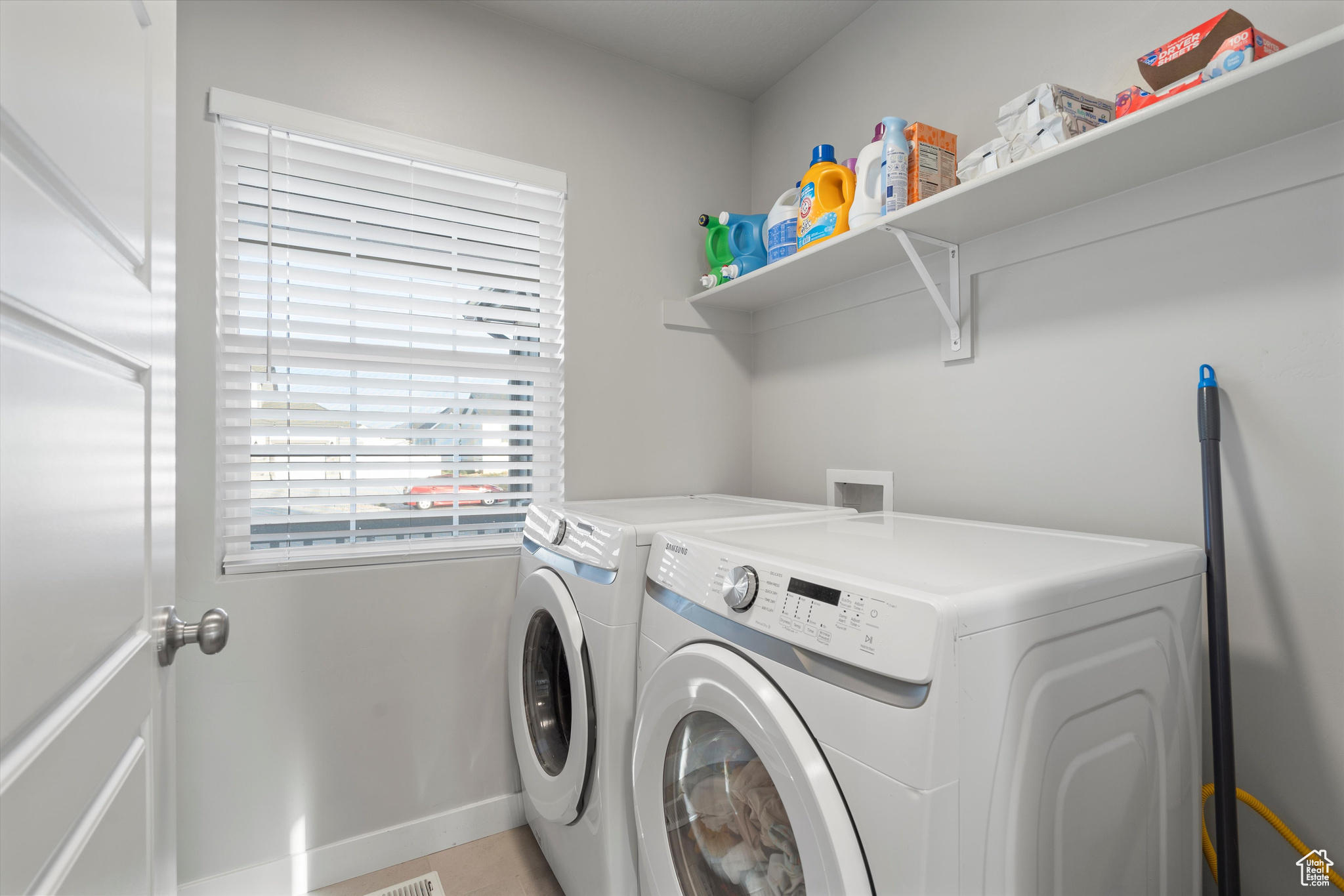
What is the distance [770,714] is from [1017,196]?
1196 millimetres

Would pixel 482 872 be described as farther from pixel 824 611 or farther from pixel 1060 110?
pixel 1060 110

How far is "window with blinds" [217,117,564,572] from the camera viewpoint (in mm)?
1617

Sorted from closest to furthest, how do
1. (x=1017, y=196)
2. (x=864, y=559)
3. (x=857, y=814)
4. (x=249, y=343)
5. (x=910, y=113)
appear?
(x=857, y=814), (x=864, y=559), (x=1017, y=196), (x=249, y=343), (x=910, y=113)

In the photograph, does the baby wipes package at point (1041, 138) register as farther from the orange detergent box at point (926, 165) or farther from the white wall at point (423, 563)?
the white wall at point (423, 563)

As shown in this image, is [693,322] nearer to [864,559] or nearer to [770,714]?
[864,559]

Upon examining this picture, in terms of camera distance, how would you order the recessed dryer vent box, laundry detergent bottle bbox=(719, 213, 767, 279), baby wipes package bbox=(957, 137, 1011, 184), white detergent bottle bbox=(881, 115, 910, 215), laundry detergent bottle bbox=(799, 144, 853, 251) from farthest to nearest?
laundry detergent bottle bbox=(719, 213, 767, 279) < the recessed dryer vent box < laundry detergent bottle bbox=(799, 144, 853, 251) < white detergent bottle bbox=(881, 115, 910, 215) < baby wipes package bbox=(957, 137, 1011, 184)

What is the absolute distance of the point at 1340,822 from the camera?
1.00 m

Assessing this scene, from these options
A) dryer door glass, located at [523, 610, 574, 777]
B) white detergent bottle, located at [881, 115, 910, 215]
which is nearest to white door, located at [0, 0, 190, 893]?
dryer door glass, located at [523, 610, 574, 777]

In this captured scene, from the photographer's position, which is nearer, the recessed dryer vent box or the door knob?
the door knob

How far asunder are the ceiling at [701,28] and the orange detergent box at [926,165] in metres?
0.74

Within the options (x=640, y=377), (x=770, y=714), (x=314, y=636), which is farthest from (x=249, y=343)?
(x=770, y=714)

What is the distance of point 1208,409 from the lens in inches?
41.7

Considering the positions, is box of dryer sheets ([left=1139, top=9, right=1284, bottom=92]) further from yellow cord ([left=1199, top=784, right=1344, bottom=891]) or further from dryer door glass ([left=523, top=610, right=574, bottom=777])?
dryer door glass ([left=523, top=610, right=574, bottom=777])

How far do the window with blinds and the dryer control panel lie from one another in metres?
1.07
